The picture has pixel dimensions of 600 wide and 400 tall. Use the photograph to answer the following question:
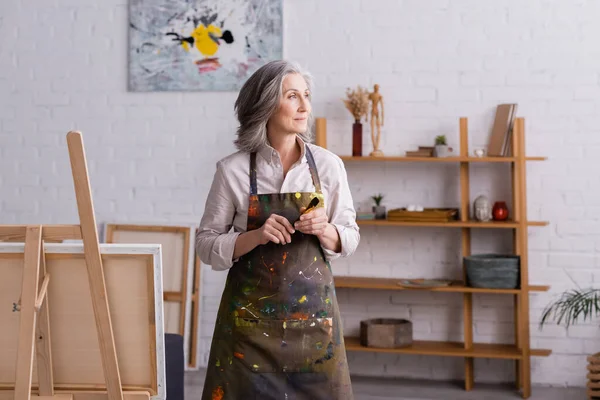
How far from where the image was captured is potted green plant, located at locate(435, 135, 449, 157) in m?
4.73

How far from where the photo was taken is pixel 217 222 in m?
2.49

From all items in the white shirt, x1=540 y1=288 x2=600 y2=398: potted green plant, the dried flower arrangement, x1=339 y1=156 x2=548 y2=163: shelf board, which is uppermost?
the dried flower arrangement

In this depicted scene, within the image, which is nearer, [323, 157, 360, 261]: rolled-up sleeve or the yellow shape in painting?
[323, 157, 360, 261]: rolled-up sleeve

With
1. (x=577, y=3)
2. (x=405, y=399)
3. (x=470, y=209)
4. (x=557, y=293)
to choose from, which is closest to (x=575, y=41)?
(x=577, y=3)

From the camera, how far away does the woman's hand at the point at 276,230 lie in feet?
7.68

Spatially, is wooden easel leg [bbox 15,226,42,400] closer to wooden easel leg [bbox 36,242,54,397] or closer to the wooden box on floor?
wooden easel leg [bbox 36,242,54,397]

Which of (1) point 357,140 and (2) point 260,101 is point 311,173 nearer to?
(2) point 260,101

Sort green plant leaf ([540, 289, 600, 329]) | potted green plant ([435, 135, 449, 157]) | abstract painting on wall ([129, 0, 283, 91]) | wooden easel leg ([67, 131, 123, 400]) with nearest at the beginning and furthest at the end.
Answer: wooden easel leg ([67, 131, 123, 400]) < green plant leaf ([540, 289, 600, 329]) < potted green plant ([435, 135, 449, 157]) < abstract painting on wall ([129, 0, 283, 91])

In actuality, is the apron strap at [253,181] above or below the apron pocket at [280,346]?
above

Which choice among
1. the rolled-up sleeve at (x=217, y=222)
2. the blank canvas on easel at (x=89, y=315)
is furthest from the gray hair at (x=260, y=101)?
the blank canvas on easel at (x=89, y=315)

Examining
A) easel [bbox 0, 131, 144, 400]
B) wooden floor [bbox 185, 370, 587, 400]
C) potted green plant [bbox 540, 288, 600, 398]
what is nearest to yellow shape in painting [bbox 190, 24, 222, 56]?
wooden floor [bbox 185, 370, 587, 400]

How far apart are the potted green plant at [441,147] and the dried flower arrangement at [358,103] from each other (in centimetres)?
45

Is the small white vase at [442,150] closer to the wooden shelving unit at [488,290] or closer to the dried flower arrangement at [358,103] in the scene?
the wooden shelving unit at [488,290]

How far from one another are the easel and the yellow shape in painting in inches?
115
